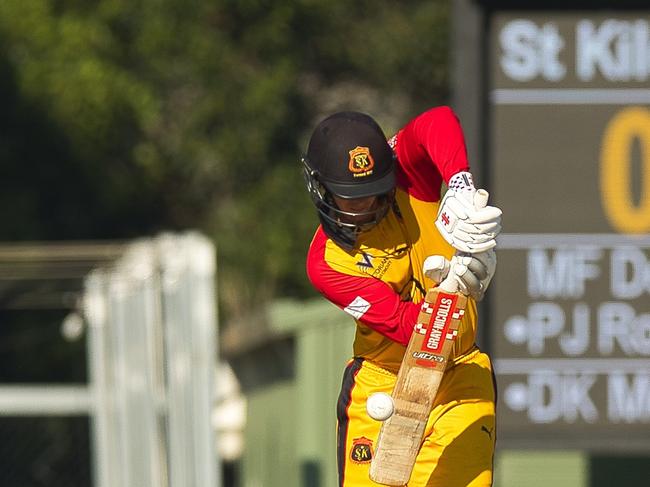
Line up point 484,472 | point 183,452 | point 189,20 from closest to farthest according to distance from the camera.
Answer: point 484,472 → point 183,452 → point 189,20

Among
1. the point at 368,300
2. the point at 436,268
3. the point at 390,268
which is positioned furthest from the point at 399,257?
the point at 436,268

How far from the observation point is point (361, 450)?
17.5ft

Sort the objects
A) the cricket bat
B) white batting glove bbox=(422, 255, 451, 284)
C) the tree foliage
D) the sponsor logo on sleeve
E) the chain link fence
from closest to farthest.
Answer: white batting glove bbox=(422, 255, 451, 284) → the cricket bat → the sponsor logo on sleeve → the chain link fence → the tree foliage

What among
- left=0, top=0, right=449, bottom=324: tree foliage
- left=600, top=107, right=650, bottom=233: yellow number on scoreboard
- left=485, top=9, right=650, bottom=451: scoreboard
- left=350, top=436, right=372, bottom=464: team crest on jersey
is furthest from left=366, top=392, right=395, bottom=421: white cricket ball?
left=0, top=0, right=449, bottom=324: tree foliage

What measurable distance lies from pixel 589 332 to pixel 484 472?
6.82 ft

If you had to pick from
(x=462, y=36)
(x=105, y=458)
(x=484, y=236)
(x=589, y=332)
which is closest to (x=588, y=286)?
(x=589, y=332)

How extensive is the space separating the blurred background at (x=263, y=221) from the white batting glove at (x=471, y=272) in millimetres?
2318

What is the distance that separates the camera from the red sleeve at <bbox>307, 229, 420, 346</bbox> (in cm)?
508

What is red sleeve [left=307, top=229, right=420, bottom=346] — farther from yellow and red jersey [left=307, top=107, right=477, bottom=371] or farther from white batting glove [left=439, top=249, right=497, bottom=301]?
white batting glove [left=439, top=249, right=497, bottom=301]

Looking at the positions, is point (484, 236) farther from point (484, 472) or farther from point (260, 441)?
point (260, 441)

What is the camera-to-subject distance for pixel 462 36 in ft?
23.5

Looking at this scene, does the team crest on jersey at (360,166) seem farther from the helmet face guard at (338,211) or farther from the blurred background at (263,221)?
the blurred background at (263,221)

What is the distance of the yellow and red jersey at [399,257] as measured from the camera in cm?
509

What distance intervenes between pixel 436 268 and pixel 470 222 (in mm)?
226
